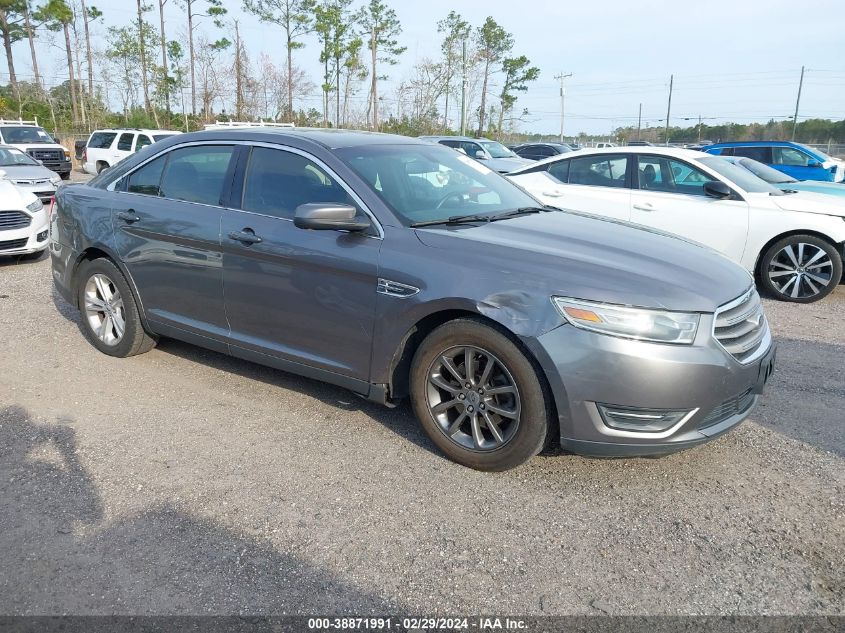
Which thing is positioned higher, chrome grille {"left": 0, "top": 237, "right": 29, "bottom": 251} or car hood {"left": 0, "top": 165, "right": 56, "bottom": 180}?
car hood {"left": 0, "top": 165, "right": 56, "bottom": 180}

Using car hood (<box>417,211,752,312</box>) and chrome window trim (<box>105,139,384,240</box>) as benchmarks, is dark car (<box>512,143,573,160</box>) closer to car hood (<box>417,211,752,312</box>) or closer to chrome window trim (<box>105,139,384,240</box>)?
chrome window trim (<box>105,139,384,240</box>)

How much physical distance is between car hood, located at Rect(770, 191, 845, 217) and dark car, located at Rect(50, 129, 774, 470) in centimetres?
408

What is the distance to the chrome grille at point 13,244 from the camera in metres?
8.48

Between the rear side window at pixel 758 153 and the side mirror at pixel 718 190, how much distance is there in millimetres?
8506

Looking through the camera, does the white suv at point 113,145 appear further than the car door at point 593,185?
Yes

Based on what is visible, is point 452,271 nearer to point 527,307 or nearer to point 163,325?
point 527,307

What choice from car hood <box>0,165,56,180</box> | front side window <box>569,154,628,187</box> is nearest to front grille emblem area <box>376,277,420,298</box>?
front side window <box>569,154,628,187</box>

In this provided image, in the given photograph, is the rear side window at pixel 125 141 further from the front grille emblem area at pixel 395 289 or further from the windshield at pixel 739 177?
the front grille emblem area at pixel 395 289

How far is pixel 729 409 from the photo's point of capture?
3229 millimetres

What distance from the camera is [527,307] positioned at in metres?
3.12

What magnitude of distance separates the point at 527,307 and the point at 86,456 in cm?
250

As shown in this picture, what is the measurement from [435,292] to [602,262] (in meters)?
0.84

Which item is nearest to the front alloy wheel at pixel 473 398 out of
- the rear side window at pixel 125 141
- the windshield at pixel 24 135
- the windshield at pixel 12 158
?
the windshield at pixel 12 158

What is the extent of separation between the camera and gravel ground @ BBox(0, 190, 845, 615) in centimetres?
255
